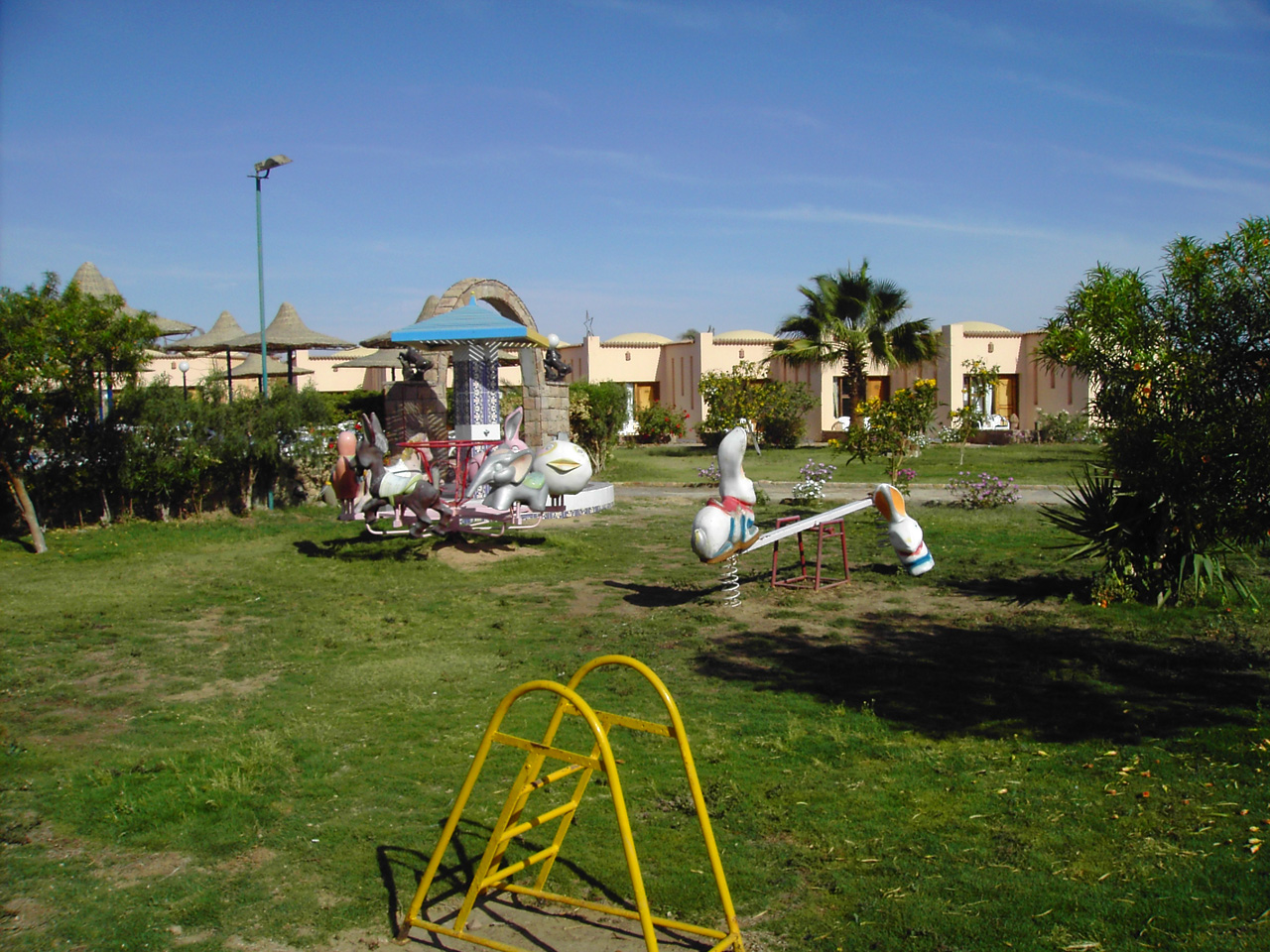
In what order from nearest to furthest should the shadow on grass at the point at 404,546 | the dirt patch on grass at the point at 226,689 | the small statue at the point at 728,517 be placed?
the dirt patch on grass at the point at 226,689, the small statue at the point at 728,517, the shadow on grass at the point at 404,546

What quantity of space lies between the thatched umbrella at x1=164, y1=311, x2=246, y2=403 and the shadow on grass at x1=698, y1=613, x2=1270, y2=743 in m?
19.2

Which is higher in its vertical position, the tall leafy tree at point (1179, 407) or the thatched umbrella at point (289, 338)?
the thatched umbrella at point (289, 338)

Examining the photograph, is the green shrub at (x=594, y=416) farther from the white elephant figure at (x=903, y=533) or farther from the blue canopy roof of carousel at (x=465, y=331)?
the white elephant figure at (x=903, y=533)

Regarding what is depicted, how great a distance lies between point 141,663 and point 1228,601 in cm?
1021

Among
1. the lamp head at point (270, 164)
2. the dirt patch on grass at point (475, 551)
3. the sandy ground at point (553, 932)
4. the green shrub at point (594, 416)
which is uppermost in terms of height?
the lamp head at point (270, 164)

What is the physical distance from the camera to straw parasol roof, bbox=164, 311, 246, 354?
2560 centimetres

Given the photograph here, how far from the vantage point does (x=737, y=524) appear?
9.30 metres

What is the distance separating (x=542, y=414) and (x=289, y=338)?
8.96m

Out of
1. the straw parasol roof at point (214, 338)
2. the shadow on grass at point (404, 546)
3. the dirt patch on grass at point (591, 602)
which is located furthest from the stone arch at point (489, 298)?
the straw parasol roof at point (214, 338)

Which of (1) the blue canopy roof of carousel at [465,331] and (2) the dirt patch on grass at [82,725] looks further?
(1) the blue canopy roof of carousel at [465,331]

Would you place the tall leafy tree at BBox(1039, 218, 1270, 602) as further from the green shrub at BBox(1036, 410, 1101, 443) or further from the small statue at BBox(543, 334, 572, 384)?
the green shrub at BBox(1036, 410, 1101, 443)

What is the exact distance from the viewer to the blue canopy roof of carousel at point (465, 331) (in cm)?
1448

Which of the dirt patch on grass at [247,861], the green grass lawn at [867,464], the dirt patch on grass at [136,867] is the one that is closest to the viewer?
the dirt patch on grass at [136,867]

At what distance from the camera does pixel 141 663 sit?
813 centimetres
